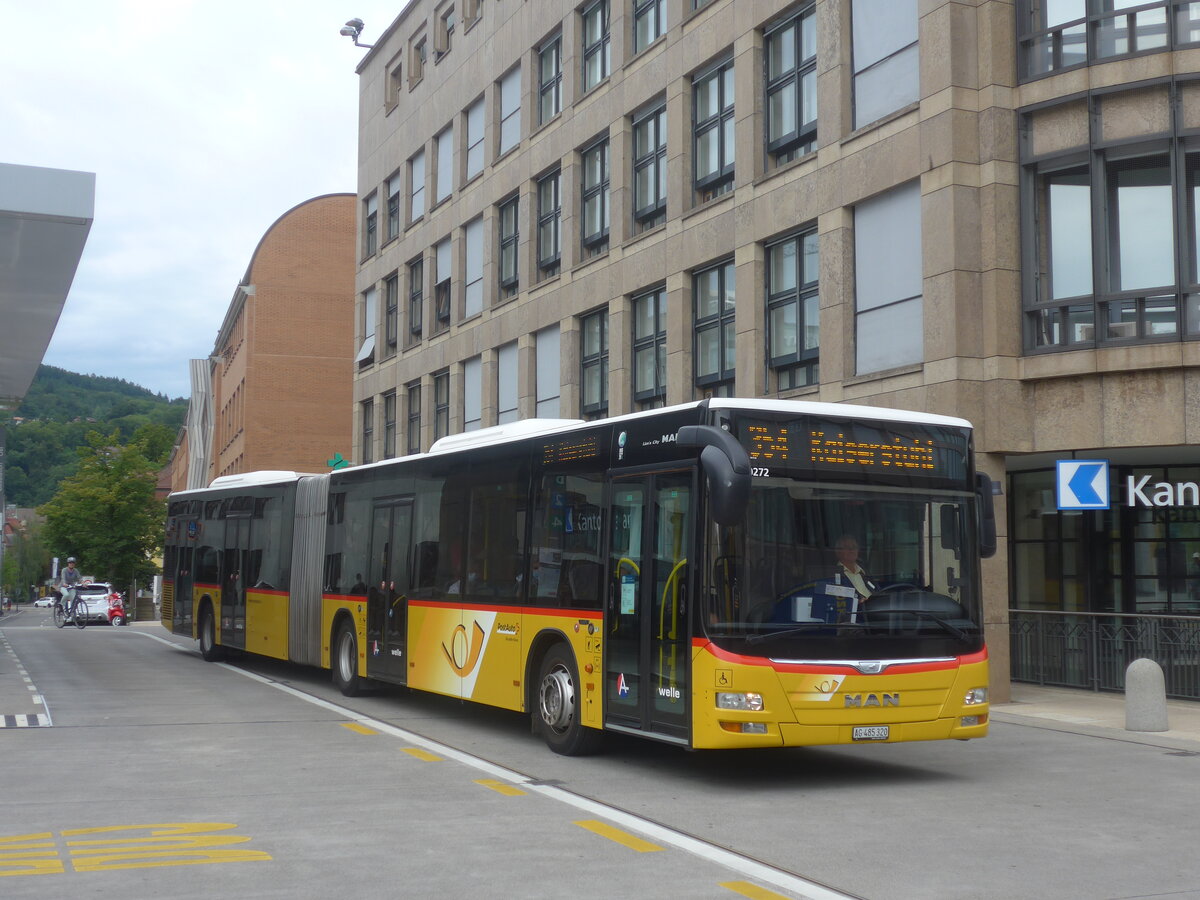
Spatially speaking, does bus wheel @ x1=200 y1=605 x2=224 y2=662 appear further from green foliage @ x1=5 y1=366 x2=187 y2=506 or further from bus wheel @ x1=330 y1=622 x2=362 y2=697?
green foliage @ x1=5 y1=366 x2=187 y2=506

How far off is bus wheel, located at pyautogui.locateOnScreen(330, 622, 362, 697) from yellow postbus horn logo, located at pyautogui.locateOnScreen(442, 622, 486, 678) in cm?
317

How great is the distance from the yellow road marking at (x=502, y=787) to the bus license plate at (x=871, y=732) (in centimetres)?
251

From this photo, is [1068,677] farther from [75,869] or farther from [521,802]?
[75,869]

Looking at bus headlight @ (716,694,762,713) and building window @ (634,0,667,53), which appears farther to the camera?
building window @ (634,0,667,53)

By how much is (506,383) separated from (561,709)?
21299 mm

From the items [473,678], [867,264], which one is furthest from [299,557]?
[867,264]

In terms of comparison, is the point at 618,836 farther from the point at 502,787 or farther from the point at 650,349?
the point at 650,349

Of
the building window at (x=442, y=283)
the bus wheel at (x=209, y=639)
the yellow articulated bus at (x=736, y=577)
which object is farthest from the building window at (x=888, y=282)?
the building window at (x=442, y=283)

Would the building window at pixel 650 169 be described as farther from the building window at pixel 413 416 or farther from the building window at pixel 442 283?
the building window at pixel 413 416

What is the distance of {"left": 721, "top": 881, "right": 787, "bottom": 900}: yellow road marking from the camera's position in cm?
686

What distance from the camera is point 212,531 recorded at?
2458cm

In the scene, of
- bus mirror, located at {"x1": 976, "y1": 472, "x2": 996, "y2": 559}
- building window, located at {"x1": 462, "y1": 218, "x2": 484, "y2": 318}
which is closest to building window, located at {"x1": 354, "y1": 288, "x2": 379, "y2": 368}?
building window, located at {"x1": 462, "y1": 218, "x2": 484, "y2": 318}

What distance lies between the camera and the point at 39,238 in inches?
728

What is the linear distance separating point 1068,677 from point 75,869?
49.8 ft
